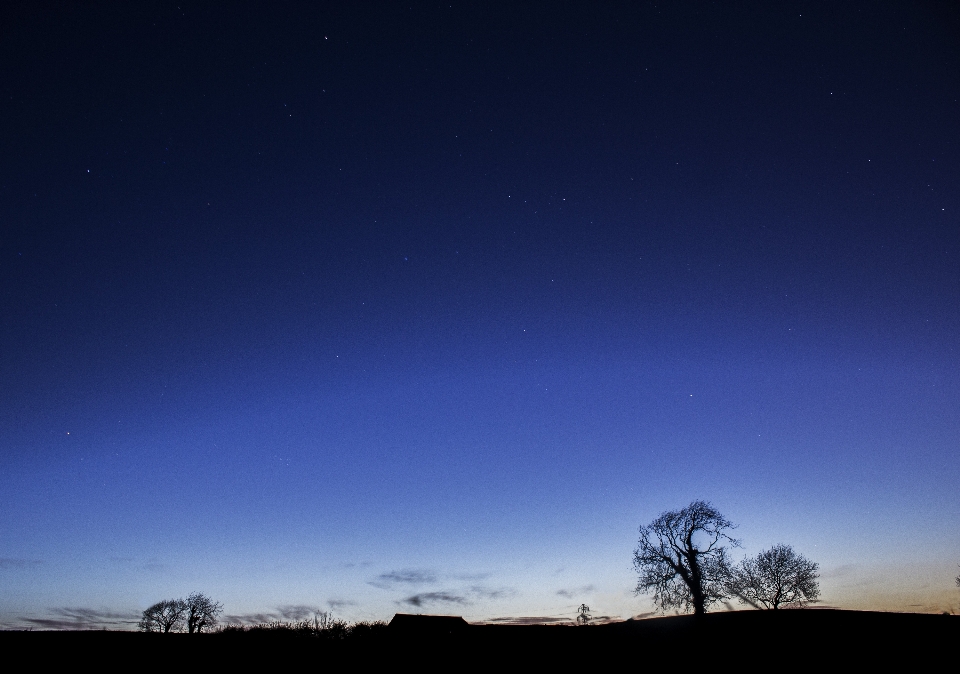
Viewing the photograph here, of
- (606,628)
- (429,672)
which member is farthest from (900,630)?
(429,672)

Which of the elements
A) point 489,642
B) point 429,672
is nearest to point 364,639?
point 429,672

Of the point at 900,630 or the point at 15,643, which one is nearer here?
the point at 15,643

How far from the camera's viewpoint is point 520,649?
1340cm

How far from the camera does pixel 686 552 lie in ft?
125

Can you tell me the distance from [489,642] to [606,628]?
4.55 metres

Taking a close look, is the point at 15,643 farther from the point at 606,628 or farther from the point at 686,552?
the point at 686,552

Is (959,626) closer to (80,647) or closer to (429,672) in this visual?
(429,672)

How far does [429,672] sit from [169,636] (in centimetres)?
753

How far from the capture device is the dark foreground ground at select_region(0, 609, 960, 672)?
37.7ft

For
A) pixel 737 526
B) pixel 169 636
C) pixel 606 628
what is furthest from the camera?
pixel 737 526

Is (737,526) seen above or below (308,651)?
above

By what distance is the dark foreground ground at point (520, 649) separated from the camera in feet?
37.7

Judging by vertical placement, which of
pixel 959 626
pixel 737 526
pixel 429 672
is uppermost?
pixel 737 526

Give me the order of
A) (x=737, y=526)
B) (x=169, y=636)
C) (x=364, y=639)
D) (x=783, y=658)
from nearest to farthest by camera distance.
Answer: (x=783, y=658) → (x=169, y=636) → (x=364, y=639) → (x=737, y=526)
